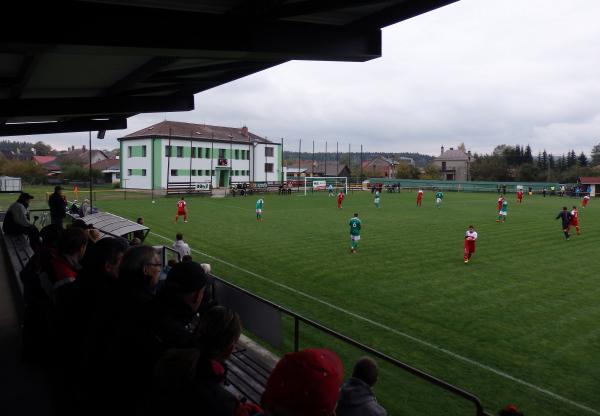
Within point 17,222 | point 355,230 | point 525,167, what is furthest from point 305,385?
point 525,167

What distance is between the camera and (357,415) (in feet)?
10.6

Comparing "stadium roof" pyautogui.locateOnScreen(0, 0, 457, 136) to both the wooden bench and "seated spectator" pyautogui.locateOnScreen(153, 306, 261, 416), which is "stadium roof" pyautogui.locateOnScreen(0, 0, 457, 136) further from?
the wooden bench

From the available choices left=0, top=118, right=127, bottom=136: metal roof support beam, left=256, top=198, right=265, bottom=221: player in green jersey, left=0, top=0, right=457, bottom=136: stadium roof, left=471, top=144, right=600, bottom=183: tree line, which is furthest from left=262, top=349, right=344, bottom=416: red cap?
left=471, top=144, right=600, bottom=183: tree line

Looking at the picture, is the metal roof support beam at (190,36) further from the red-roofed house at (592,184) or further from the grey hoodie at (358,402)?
the red-roofed house at (592,184)

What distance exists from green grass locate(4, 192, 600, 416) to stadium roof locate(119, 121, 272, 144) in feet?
124

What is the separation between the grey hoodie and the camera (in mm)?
3242

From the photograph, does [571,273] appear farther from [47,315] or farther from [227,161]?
[227,161]

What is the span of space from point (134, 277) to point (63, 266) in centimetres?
140

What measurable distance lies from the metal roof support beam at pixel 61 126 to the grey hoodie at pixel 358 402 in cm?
1082

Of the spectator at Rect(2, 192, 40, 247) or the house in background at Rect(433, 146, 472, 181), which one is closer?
the spectator at Rect(2, 192, 40, 247)

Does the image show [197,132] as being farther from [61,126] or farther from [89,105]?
[89,105]

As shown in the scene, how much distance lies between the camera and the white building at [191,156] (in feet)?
194

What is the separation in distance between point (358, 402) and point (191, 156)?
56682mm

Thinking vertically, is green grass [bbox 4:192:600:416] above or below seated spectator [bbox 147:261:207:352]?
below
